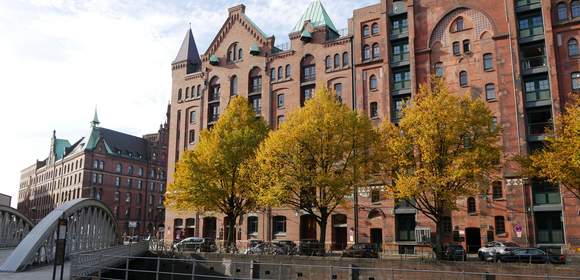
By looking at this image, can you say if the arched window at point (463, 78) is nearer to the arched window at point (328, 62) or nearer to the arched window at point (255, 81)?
the arched window at point (328, 62)

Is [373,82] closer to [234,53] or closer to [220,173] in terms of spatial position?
[220,173]

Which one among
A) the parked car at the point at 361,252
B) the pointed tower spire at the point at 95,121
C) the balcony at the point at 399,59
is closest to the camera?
the parked car at the point at 361,252

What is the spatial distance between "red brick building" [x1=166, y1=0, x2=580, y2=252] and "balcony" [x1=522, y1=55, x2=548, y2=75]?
8 centimetres

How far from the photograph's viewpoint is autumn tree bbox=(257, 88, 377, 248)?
35562 millimetres

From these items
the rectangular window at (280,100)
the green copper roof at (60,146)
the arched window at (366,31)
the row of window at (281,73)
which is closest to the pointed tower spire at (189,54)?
the row of window at (281,73)

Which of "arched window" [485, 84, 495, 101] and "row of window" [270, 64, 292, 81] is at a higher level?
"row of window" [270, 64, 292, 81]

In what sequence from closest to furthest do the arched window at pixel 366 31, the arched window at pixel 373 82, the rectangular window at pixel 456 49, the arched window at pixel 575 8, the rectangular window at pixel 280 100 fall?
the arched window at pixel 575 8
the rectangular window at pixel 456 49
the arched window at pixel 373 82
the arched window at pixel 366 31
the rectangular window at pixel 280 100

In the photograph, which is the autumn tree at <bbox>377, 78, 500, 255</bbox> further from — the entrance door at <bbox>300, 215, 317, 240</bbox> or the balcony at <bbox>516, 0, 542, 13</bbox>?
the entrance door at <bbox>300, 215, 317, 240</bbox>

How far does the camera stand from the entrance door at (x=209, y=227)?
189 feet

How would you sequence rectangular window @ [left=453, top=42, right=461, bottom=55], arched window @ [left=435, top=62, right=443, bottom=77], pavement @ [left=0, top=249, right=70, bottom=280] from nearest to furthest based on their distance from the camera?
pavement @ [left=0, top=249, right=70, bottom=280]
rectangular window @ [left=453, top=42, right=461, bottom=55]
arched window @ [left=435, top=62, right=443, bottom=77]

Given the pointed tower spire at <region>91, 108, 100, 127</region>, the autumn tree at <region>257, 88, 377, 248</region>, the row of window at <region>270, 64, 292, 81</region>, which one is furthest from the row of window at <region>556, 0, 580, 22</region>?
the pointed tower spire at <region>91, 108, 100, 127</region>

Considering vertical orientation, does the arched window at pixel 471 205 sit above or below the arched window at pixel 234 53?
below

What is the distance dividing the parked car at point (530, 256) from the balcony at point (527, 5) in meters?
21.6

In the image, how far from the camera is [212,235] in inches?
2269
